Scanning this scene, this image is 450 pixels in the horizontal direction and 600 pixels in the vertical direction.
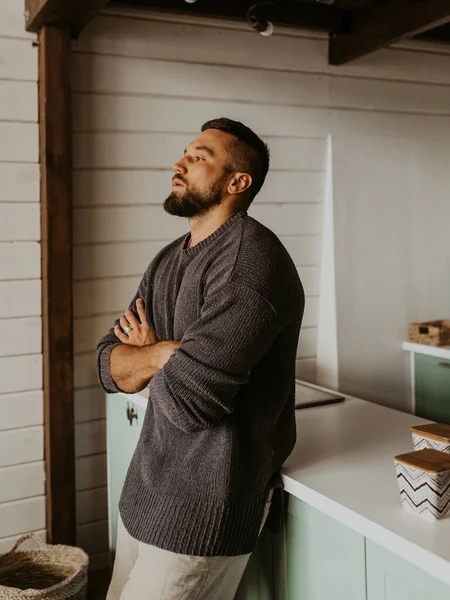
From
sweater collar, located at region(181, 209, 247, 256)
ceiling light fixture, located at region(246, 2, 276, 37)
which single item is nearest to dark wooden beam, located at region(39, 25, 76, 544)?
ceiling light fixture, located at region(246, 2, 276, 37)

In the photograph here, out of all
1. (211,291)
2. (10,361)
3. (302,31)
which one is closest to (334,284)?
(302,31)

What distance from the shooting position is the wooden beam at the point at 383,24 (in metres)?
2.67

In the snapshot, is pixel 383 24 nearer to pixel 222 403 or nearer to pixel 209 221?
pixel 209 221

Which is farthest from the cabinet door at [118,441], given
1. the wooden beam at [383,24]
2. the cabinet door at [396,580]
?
the wooden beam at [383,24]

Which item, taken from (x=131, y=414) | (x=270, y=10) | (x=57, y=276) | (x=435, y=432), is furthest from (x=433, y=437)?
(x=270, y=10)

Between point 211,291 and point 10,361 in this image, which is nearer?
point 211,291

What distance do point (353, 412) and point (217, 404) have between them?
0.98 meters

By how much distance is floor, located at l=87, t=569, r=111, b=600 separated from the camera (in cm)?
286

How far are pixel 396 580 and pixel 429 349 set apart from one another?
6.44ft

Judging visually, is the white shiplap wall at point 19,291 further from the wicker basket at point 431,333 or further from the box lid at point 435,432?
the wicker basket at point 431,333

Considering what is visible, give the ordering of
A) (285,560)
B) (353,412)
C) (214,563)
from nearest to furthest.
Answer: (214,563), (285,560), (353,412)

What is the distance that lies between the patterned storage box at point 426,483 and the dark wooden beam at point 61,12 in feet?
5.83

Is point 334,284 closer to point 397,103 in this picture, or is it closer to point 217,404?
point 397,103

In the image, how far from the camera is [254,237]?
1711 mm
